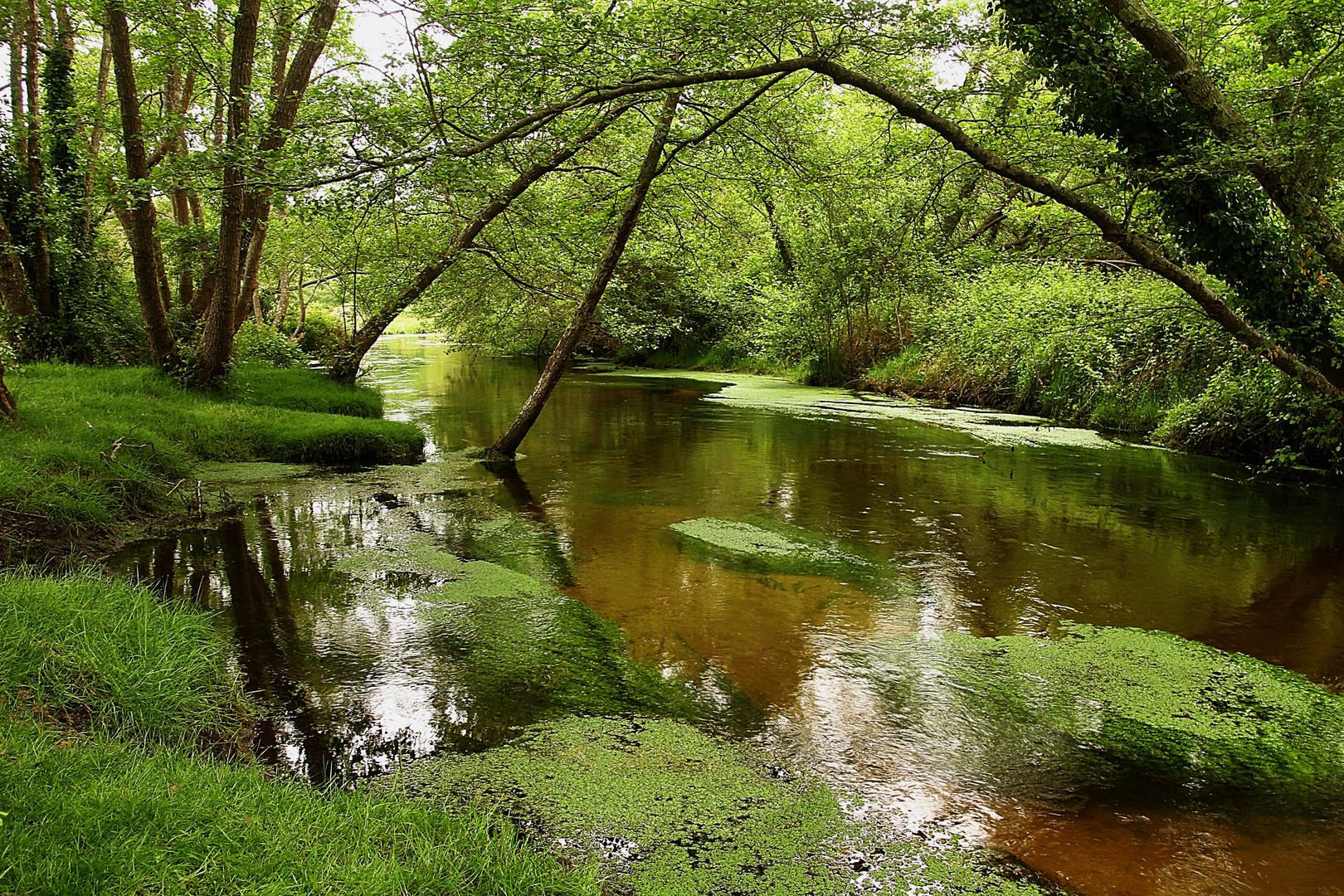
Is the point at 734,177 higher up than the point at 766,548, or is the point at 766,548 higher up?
the point at 734,177

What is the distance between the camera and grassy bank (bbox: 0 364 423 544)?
584 cm

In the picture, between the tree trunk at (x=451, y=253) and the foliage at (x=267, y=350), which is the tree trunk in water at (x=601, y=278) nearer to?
the tree trunk at (x=451, y=253)

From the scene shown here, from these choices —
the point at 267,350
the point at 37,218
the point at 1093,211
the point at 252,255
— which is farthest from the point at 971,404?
the point at 37,218

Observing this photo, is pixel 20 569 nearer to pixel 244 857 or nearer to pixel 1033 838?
pixel 244 857

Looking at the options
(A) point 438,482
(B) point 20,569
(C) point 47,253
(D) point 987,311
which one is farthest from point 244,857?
(D) point 987,311

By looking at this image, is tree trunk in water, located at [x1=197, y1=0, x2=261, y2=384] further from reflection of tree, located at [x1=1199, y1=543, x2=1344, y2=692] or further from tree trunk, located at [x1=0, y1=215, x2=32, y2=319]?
reflection of tree, located at [x1=1199, y1=543, x2=1344, y2=692]

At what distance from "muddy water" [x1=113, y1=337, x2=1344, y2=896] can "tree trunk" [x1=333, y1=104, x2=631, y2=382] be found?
9.28 feet

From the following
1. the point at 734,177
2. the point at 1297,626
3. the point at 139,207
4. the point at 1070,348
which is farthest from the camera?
the point at 1070,348

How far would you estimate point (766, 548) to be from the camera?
663 centimetres

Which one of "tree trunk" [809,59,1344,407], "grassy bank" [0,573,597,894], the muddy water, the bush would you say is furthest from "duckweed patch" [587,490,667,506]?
the bush

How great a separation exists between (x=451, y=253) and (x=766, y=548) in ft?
20.7

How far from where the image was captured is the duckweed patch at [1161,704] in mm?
3479

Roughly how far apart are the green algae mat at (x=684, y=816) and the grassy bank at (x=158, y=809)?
0.23 m

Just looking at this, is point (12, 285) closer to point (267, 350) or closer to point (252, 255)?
point (252, 255)
